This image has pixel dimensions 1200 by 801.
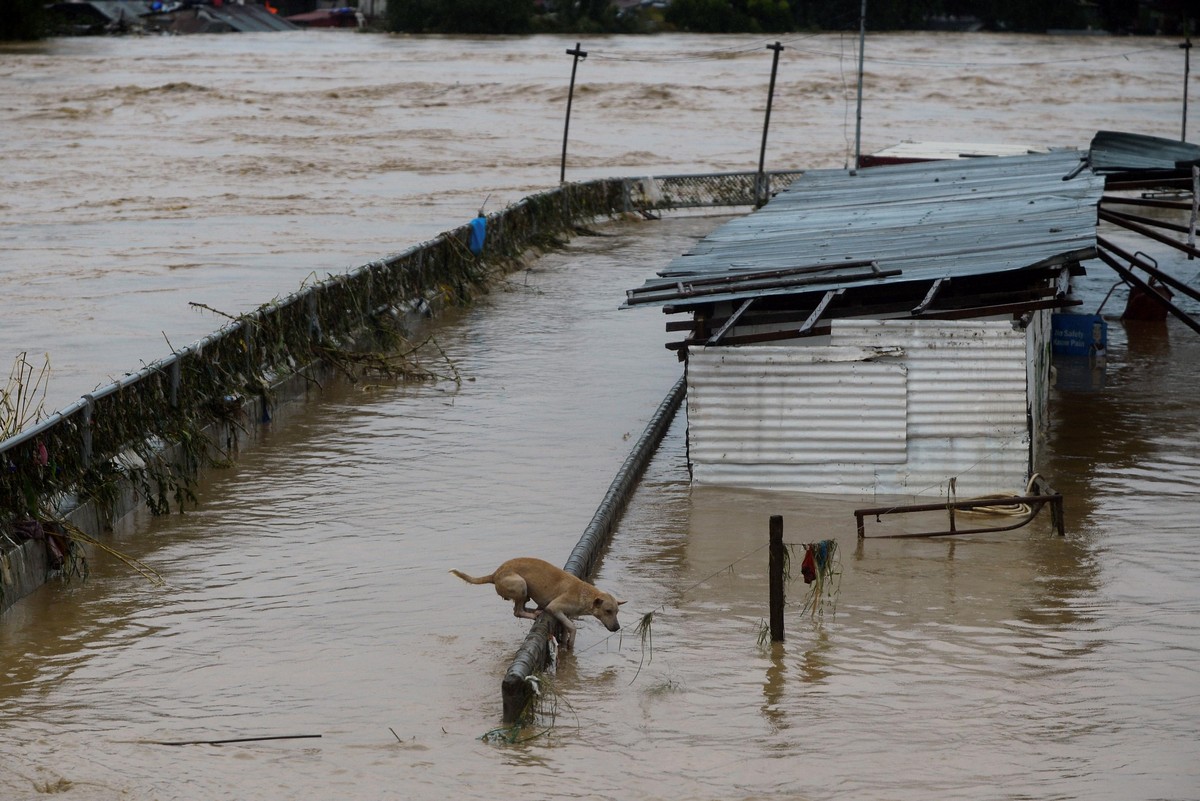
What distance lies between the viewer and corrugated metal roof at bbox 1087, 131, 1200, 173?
20.0 m

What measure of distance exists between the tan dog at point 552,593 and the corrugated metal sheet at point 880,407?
4.27 m

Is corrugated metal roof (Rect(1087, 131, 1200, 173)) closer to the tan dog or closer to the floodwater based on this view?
the floodwater

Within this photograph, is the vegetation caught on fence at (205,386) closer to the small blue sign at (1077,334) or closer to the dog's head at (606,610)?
the dog's head at (606,610)

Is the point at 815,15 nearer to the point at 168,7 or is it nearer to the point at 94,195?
the point at 168,7

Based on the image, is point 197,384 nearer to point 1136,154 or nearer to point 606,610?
point 606,610

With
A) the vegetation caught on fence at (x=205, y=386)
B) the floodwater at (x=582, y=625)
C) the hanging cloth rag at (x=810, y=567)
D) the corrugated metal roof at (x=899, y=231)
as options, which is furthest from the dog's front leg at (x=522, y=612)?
the corrugated metal roof at (x=899, y=231)

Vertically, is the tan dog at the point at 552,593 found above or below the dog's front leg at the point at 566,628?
above

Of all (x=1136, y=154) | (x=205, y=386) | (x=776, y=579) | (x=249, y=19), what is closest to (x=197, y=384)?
(x=205, y=386)

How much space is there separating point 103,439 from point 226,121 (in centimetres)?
4406

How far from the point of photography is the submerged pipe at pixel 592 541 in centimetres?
841

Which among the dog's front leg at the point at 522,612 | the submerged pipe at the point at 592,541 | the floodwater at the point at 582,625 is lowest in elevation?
the floodwater at the point at 582,625

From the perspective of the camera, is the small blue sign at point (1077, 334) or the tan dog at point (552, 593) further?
the small blue sign at point (1077, 334)

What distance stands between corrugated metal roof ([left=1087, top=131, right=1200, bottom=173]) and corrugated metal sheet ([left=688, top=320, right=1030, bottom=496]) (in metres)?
8.00

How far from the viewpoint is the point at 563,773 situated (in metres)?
A: 7.94
